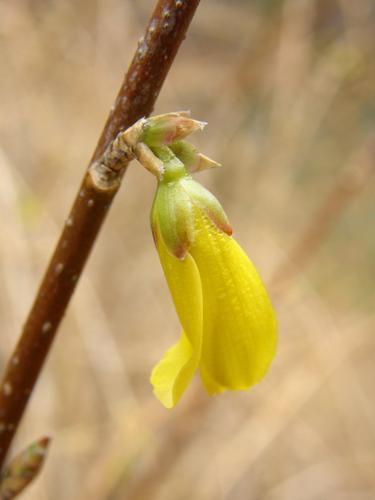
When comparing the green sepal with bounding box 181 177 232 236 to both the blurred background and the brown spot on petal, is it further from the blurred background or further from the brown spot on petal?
the blurred background

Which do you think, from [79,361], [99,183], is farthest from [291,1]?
[99,183]

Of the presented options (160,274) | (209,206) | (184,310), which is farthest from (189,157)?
(160,274)

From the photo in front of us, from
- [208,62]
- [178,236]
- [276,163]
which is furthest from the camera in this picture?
[208,62]

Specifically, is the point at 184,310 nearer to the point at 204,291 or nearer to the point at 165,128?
the point at 204,291

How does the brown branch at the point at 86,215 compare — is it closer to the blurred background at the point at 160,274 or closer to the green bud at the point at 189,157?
the green bud at the point at 189,157

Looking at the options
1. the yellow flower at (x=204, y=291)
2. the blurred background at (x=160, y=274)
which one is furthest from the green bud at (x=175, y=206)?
the blurred background at (x=160, y=274)

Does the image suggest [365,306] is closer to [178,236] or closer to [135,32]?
[135,32]

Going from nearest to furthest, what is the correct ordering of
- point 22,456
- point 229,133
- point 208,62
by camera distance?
1. point 22,456
2. point 229,133
3. point 208,62
